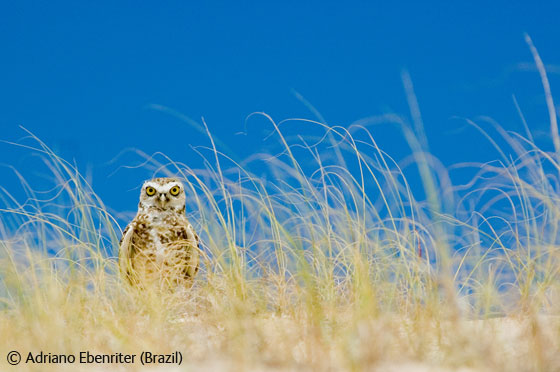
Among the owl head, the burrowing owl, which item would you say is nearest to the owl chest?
the burrowing owl

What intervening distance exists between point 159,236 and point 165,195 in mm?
286

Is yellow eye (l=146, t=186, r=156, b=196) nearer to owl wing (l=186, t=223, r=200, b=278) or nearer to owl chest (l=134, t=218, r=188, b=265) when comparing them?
owl chest (l=134, t=218, r=188, b=265)

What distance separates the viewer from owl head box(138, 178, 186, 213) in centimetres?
466

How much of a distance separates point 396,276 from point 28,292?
220 centimetres

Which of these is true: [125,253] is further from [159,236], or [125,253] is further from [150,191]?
[150,191]

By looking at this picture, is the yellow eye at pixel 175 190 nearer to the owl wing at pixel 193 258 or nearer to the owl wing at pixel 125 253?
the owl wing at pixel 193 258

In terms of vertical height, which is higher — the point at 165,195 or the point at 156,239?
the point at 165,195

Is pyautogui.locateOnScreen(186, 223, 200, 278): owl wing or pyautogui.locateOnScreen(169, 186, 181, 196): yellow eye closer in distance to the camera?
pyautogui.locateOnScreen(186, 223, 200, 278): owl wing

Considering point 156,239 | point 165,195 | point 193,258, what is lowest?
point 193,258

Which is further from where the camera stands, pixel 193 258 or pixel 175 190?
pixel 175 190

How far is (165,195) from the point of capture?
183 inches

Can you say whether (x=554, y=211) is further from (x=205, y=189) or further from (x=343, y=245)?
(x=205, y=189)

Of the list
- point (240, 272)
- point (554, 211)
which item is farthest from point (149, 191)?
point (554, 211)

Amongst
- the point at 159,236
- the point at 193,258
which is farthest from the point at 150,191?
the point at 193,258
